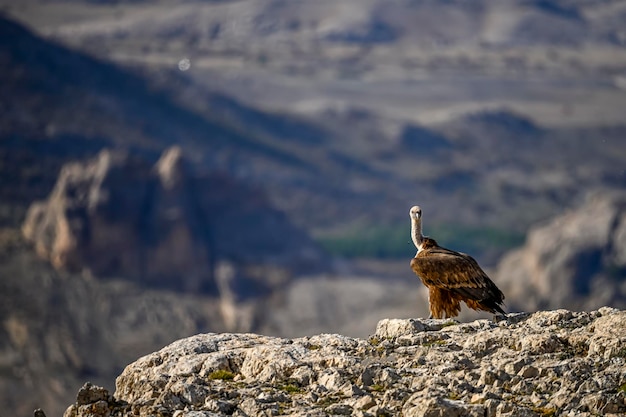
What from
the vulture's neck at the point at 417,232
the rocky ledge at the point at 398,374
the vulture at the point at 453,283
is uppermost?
the vulture's neck at the point at 417,232

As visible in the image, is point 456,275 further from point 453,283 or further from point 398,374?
point 398,374

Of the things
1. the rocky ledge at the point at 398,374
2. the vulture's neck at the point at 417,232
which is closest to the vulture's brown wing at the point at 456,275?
the vulture's neck at the point at 417,232

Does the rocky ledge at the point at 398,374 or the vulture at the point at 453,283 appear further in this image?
the vulture at the point at 453,283

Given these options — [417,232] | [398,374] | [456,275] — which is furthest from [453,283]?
[398,374]

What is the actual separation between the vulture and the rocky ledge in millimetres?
3754

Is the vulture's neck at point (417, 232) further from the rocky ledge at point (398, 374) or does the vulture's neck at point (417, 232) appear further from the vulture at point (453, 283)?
the rocky ledge at point (398, 374)

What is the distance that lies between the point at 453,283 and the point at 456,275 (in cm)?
17

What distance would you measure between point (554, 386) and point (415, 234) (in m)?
11.6

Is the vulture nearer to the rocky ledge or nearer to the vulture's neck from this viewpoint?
the vulture's neck

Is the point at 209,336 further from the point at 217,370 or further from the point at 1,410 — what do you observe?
the point at 1,410

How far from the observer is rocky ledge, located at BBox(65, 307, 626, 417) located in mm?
24469

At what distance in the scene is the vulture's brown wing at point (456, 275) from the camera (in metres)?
32.8

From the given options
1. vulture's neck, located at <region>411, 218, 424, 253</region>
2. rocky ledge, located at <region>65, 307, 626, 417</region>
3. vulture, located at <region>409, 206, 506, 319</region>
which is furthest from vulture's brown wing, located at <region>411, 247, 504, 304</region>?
rocky ledge, located at <region>65, 307, 626, 417</region>

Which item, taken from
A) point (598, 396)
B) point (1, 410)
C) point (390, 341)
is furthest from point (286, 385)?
point (1, 410)
